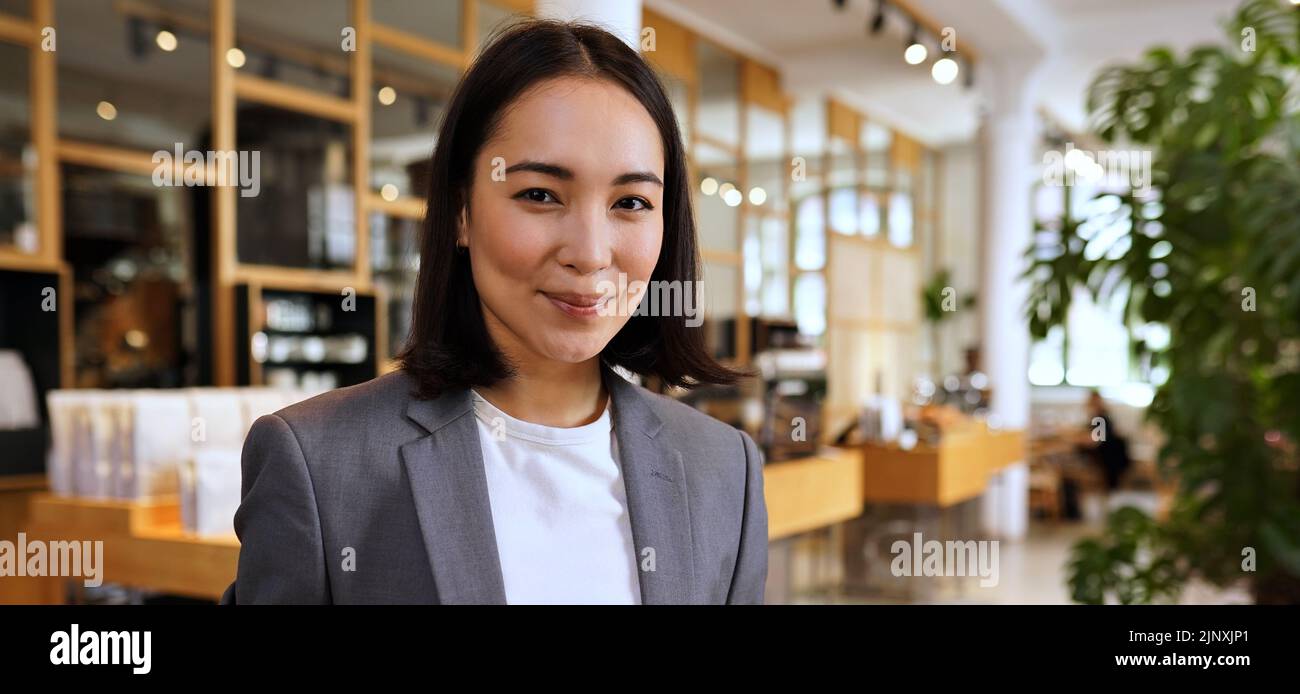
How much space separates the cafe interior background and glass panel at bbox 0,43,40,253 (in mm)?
14

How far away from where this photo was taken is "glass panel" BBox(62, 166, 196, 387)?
5.07 metres

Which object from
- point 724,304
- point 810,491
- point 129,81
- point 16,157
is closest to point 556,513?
point 810,491

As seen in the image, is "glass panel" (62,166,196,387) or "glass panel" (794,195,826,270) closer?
"glass panel" (62,166,196,387)

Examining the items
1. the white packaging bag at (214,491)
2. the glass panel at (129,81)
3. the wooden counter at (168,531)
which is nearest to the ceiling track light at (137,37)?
the glass panel at (129,81)

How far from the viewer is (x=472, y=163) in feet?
3.45

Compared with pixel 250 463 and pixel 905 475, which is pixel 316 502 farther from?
pixel 905 475

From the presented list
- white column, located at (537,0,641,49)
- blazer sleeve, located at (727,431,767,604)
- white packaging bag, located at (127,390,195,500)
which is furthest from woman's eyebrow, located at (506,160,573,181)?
white packaging bag, located at (127,390,195,500)

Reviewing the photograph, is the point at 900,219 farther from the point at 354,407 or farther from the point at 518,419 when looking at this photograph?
the point at 354,407

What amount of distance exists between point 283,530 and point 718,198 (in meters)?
8.56

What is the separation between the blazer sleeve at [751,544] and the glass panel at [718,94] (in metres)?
7.95

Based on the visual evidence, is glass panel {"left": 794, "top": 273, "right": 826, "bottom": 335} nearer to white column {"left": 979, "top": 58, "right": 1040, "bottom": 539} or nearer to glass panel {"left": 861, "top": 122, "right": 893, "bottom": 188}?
A: glass panel {"left": 861, "top": 122, "right": 893, "bottom": 188}

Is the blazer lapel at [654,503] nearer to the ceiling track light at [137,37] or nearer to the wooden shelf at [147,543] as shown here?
the wooden shelf at [147,543]
